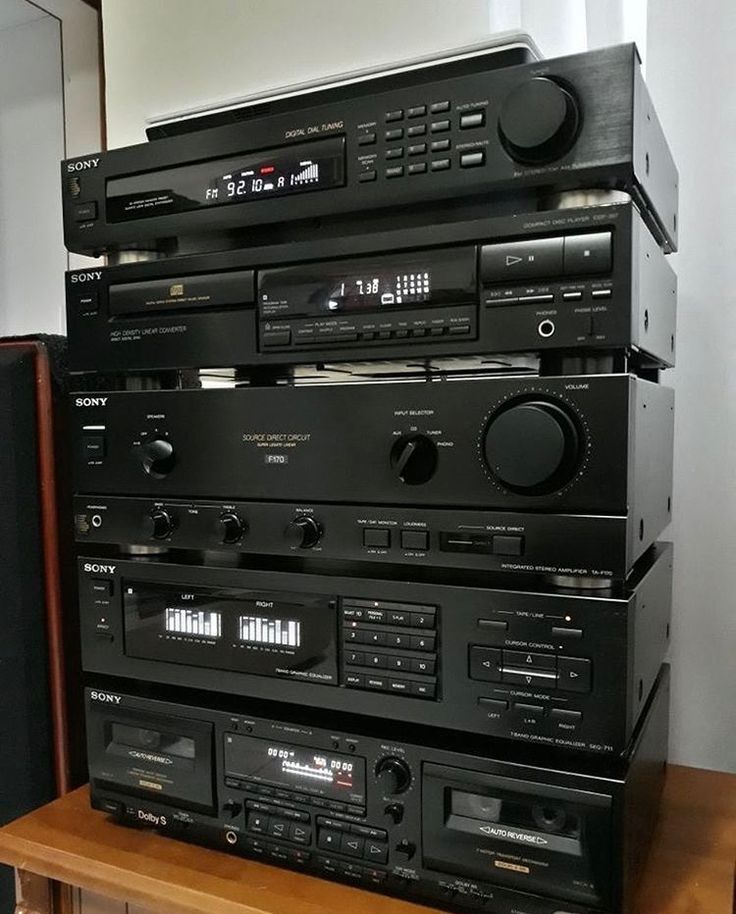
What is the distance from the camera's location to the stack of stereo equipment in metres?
0.53

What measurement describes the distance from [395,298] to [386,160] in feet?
0.34

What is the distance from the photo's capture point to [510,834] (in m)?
0.56

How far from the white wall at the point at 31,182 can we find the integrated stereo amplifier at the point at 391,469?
0.61 metres

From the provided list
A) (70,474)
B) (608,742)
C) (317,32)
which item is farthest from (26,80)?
(608,742)

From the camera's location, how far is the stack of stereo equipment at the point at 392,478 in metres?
0.53

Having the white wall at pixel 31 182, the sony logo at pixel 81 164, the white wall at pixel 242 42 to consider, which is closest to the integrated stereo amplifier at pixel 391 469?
the sony logo at pixel 81 164

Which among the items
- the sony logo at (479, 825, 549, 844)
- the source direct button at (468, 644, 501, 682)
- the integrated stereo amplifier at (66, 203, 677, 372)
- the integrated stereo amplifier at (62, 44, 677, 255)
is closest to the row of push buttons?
the source direct button at (468, 644, 501, 682)

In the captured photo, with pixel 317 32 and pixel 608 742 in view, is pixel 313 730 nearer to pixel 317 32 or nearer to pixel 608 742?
pixel 608 742

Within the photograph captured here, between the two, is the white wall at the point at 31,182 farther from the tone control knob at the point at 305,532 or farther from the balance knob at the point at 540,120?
the balance knob at the point at 540,120

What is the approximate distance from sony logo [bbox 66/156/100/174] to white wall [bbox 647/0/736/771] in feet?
2.10

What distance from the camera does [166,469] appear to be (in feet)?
2.27

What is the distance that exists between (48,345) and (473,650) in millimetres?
543

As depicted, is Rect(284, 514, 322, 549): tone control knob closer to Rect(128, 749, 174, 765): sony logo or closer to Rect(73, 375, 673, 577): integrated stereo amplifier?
Rect(73, 375, 673, 577): integrated stereo amplifier

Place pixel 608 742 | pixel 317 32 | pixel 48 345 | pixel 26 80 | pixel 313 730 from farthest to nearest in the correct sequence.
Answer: pixel 26 80 → pixel 317 32 → pixel 48 345 → pixel 313 730 → pixel 608 742
